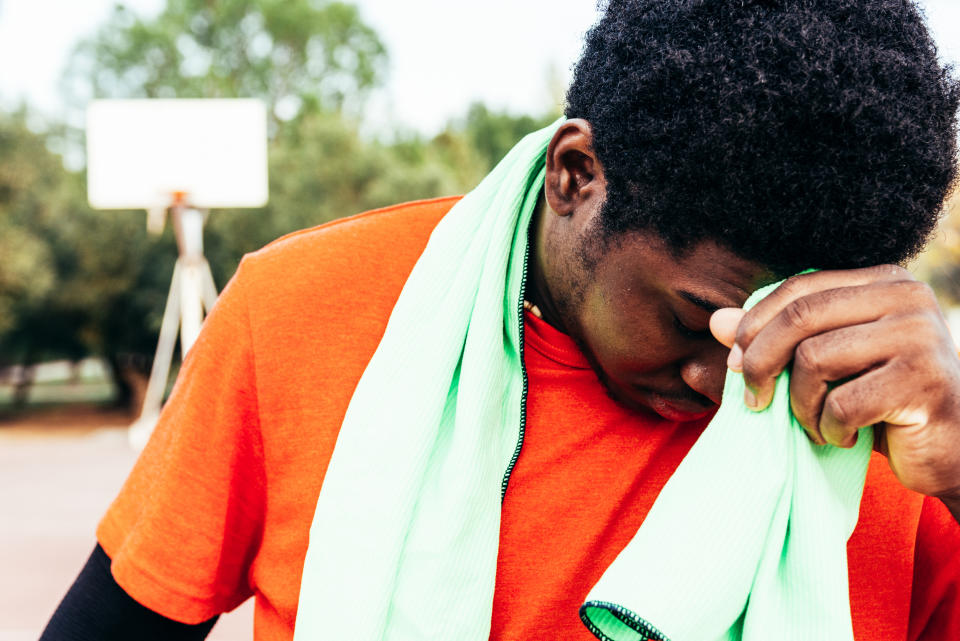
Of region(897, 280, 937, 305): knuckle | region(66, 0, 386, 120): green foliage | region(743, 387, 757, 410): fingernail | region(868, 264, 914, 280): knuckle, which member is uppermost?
region(66, 0, 386, 120): green foliage

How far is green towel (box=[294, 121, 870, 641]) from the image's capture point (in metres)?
1.03

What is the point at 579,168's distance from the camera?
1229 millimetres

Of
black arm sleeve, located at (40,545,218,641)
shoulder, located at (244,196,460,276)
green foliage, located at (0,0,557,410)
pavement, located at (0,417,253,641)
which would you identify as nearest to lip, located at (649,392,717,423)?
shoulder, located at (244,196,460,276)

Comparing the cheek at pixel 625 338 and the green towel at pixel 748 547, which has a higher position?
the cheek at pixel 625 338

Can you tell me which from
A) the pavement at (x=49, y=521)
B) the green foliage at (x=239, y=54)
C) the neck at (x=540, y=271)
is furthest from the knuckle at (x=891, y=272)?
the green foliage at (x=239, y=54)

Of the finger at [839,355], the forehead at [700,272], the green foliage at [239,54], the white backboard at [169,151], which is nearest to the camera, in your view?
the finger at [839,355]

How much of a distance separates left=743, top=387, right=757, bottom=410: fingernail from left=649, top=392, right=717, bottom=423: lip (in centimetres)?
15

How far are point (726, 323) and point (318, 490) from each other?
601mm

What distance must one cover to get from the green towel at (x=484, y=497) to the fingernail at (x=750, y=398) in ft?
0.07

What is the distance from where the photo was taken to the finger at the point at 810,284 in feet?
3.25

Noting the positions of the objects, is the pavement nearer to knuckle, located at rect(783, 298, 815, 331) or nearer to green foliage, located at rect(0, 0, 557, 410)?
knuckle, located at rect(783, 298, 815, 331)

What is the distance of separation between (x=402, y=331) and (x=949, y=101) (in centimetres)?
74

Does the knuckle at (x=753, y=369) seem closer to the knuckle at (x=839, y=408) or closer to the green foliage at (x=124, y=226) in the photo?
the knuckle at (x=839, y=408)

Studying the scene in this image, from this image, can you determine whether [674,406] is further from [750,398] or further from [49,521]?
[49,521]
